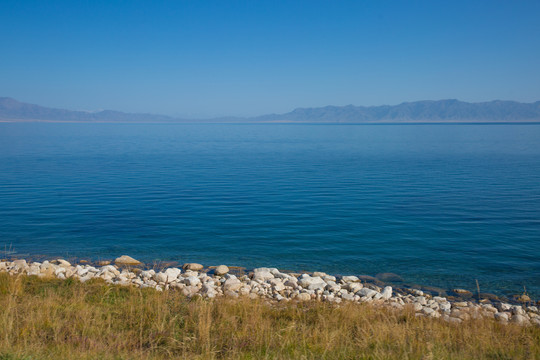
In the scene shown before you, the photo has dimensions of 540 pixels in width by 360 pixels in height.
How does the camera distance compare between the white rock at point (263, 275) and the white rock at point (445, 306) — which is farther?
the white rock at point (263, 275)

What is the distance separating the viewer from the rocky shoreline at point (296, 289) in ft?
33.0

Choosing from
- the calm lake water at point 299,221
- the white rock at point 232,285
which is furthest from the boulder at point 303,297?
the calm lake water at point 299,221

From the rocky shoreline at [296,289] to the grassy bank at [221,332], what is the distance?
114 centimetres

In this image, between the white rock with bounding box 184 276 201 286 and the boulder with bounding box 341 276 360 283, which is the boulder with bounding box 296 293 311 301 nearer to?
the boulder with bounding box 341 276 360 283

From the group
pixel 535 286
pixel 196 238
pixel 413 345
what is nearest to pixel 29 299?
pixel 413 345

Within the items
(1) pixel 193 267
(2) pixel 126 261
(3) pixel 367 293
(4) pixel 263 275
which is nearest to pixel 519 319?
Answer: (3) pixel 367 293

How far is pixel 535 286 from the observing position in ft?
40.6

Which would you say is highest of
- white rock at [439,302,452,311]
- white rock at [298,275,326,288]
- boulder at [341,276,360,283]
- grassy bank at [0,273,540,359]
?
grassy bank at [0,273,540,359]

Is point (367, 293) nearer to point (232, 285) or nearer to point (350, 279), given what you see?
point (350, 279)

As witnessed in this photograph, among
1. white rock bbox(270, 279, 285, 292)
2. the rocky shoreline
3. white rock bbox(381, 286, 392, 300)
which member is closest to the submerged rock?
the rocky shoreline

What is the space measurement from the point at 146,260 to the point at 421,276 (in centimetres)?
941

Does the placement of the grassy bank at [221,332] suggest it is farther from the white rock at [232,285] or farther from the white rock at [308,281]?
the white rock at [308,281]

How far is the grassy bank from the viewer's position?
612 centimetres

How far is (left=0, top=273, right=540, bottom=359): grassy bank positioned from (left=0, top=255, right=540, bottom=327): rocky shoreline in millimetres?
1140
